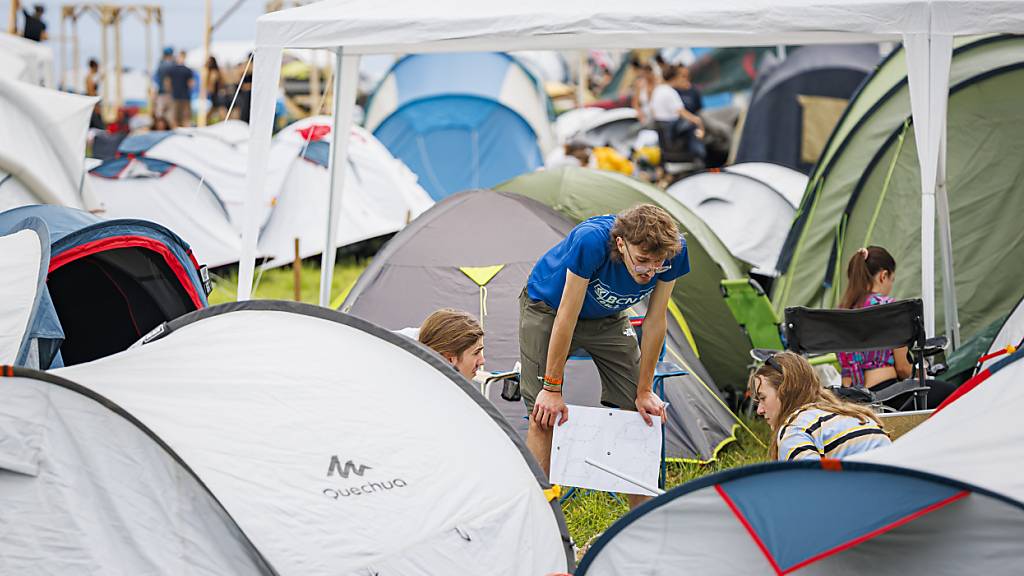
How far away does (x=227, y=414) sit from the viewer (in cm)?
313

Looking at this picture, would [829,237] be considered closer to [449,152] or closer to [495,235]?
[495,235]

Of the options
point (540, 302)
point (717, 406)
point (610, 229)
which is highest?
point (610, 229)

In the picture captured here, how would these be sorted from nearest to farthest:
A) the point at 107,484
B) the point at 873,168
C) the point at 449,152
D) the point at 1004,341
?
1. the point at 107,484
2. the point at 1004,341
3. the point at 873,168
4. the point at 449,152

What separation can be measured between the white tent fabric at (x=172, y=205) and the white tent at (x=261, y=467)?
640 cm

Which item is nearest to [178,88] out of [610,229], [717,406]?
[717,406]

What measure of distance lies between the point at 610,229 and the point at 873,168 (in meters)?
3.66

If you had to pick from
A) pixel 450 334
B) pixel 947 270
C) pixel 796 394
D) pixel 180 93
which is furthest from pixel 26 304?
pixel 180 93

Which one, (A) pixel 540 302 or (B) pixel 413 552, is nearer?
(B) pixel 413 552

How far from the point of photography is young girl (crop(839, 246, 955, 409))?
17.0 feet

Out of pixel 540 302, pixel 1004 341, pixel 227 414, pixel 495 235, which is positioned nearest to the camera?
pixel 227 414

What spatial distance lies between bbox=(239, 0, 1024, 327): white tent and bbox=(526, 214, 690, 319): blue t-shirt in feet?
5.26

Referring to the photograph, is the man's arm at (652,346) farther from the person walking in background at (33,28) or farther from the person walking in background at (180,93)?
the person walking in background at (33,28)

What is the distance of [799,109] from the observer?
12.8 meters

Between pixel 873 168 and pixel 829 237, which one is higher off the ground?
pixel 873 168
